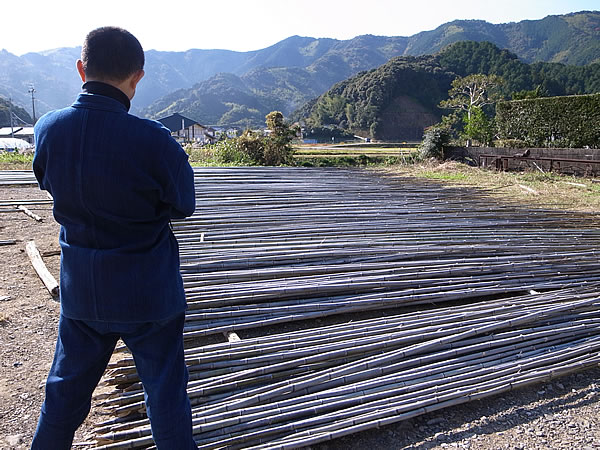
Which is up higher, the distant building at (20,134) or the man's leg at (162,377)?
the distant building at (20,134)

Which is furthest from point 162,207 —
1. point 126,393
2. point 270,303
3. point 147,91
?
point 147,91

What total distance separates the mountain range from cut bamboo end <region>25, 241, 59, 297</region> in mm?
88328

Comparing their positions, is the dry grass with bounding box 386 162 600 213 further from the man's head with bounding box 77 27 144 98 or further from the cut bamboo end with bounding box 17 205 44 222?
the cut bamboo end with bounding box 17 205 44 222

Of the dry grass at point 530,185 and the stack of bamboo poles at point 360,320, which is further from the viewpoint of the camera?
the dry grass at point 530,185

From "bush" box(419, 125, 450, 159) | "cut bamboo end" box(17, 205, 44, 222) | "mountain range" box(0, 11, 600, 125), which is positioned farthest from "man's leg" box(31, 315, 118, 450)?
"mountain range" box(0, 11, 600, 125)

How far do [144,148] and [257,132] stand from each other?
12.8 metres

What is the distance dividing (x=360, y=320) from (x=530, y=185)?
6.79 m

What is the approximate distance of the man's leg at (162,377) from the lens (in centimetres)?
120

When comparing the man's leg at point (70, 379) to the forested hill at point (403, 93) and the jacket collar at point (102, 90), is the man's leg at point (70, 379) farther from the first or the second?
the forested hill at point (403, 93)

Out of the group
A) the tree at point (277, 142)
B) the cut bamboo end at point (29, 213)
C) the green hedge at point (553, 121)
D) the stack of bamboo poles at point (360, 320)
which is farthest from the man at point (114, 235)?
the green hedge at point (553, 121)

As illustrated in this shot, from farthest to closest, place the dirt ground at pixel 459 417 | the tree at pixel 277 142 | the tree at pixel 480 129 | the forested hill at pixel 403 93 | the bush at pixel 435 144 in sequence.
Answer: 1. the forested hill at pixel 403 93
2. the tree at pixel 480 129
3. the tree at pixel 277 142
4. the bush at pixel 435 144
5. the dirt ground at pixel 459 417

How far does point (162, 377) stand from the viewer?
120 cm

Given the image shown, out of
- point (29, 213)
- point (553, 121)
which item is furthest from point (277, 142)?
point (29, 213)

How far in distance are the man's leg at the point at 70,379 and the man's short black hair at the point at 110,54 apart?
2.16 ft
